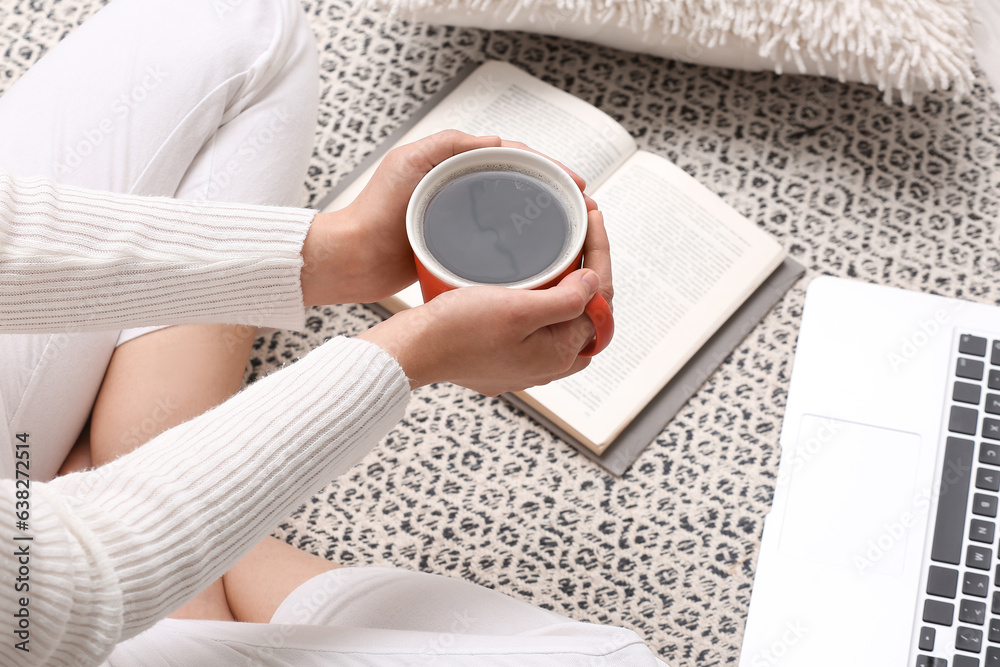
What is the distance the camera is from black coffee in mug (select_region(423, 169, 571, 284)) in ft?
1.78

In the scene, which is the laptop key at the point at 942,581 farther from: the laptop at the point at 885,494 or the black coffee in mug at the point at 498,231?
the black coffee in mug at the point at 498,231

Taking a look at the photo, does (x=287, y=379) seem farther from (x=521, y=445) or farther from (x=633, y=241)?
(x=633, y=241)

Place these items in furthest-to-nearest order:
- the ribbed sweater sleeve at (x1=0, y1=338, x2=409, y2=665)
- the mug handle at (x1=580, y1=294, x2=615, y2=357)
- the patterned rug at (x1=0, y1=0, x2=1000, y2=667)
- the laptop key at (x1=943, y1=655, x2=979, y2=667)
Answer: the patterned rug at (x1=0, y1=0, x2=1000, y2=667)
the laptop key at (x1=943, y1=655, x2=979, y2=667)
the mug handle at (x1=580, y1=294, x2=615, y2=357)
the ribbed sweater sleeve at (x1=0, y1=338, x2=409, y2=665)

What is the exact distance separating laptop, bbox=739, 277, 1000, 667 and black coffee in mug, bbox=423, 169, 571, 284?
395mm

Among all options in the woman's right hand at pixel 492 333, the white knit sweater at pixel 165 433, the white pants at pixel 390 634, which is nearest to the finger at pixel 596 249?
the woman's right hand at pixel 492 333

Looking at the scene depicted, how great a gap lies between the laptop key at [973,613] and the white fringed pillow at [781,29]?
547mm

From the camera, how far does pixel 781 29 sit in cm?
90

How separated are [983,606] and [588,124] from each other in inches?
24.9

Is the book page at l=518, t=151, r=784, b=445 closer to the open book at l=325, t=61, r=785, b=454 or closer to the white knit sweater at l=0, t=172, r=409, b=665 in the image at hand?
the open book at l=325, t=61, r=785, b=454

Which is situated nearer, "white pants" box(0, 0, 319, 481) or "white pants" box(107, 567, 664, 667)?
"white pants" box(107, 567, 664, 667)

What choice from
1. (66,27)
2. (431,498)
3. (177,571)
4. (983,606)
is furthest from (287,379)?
(66,27)

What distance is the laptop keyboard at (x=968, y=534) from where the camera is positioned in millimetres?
682

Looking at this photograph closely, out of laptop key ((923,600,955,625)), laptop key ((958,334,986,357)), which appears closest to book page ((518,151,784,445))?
laptop key ((958,334,986,357))

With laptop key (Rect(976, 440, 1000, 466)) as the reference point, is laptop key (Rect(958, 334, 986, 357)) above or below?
above
